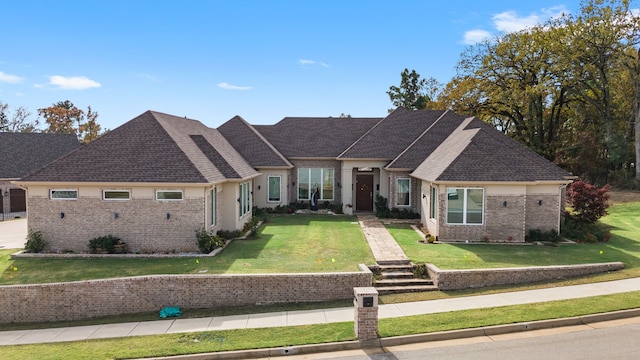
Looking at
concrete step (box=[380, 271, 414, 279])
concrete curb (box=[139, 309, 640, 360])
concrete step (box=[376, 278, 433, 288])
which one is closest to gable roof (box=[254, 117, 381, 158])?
concrete step (box=[380, 271, 414, 279])

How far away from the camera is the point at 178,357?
9305mm

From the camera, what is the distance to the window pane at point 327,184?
27.8 m

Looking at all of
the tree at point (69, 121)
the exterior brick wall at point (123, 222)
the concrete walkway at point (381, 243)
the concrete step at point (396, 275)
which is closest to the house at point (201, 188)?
the exterior brick wall at point (123, 222)

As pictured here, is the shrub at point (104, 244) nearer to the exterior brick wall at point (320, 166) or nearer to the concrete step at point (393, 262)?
the concrete step at point (393, 262)

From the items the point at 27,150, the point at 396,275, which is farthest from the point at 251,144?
the point at 27,150

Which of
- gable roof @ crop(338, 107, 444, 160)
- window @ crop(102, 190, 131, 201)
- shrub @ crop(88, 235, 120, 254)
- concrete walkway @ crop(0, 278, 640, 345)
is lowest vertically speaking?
concrete walkway @ crop(0, 278, 640, 345)

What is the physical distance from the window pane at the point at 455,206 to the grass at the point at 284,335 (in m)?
6.90

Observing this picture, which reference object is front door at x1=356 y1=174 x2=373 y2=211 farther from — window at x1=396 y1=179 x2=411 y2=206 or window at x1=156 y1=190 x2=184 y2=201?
window at x1=156 y1=190 x2=184 y2=201

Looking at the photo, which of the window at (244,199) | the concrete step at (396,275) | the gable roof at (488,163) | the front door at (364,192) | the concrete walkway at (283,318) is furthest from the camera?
the front door at (364,192)

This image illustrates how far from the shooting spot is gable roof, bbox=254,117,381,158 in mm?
28484

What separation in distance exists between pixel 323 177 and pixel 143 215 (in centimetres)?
1386

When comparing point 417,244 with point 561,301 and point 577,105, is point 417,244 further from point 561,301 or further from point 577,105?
point 577,105

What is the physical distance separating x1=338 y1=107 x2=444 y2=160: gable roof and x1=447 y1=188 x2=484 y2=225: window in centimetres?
819

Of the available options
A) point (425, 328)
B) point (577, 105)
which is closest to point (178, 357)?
point (425, 328)
